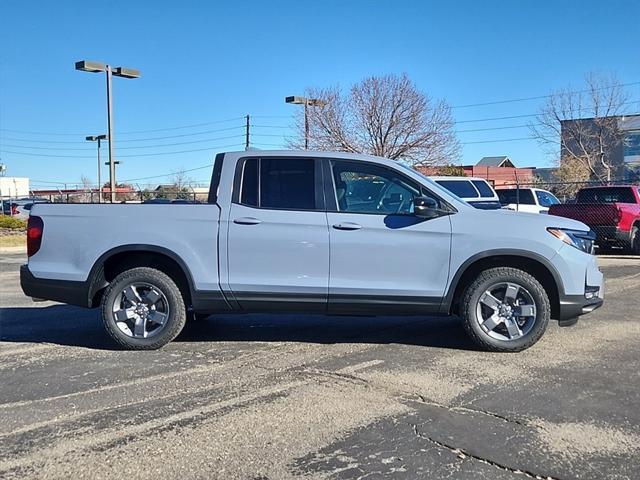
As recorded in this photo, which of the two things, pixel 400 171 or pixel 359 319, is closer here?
pixel 400 171

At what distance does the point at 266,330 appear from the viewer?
6.98 meters

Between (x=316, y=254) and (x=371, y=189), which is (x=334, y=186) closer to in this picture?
(x=371, y=189)

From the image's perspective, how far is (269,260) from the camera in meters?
5.85

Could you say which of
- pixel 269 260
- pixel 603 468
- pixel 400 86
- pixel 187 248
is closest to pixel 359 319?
pixel 269 260

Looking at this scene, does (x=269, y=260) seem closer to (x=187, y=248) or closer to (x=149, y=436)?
(x=187, y=248)

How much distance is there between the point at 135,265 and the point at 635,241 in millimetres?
13155

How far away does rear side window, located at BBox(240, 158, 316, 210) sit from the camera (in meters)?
5.93

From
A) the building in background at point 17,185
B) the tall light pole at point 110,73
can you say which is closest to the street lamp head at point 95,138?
the tall light pole at point 110,73

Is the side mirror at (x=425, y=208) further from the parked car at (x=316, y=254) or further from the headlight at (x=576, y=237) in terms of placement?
the headlight at (x=576, y=237)

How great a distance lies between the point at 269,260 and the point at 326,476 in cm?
273

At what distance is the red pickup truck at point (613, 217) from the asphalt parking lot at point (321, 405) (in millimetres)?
8356

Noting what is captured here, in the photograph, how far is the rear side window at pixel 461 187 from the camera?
17.0 meters

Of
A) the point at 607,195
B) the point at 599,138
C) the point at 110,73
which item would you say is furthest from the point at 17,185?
the point at 607,195

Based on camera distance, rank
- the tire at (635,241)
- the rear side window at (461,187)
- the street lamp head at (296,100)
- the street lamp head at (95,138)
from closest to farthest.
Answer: the tire at (635,241), the rear side window at (461,187), the street lamp head at (296,100), the street lamp head at (95,138)
